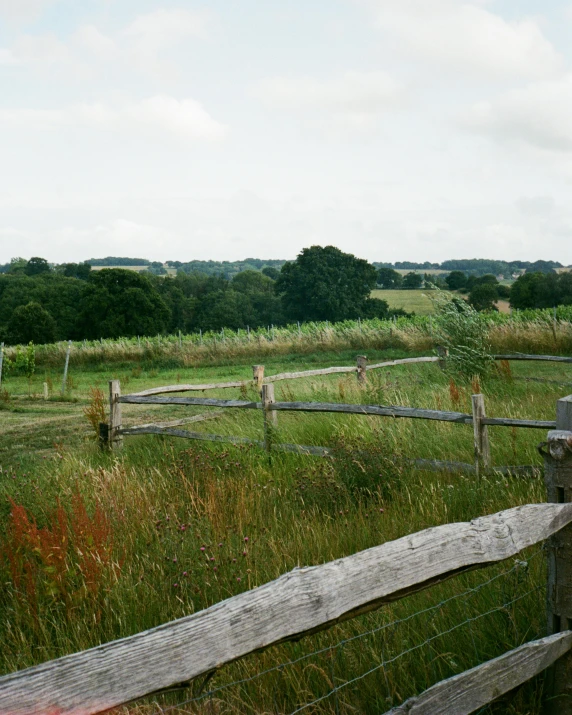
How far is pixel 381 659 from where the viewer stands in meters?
2.62

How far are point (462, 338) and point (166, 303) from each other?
43.9 m

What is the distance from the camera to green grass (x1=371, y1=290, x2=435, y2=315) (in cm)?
5955

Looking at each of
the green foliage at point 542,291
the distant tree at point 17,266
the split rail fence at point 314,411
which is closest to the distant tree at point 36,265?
the distant tree at point 17,266

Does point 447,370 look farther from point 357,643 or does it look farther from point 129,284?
point 129,284

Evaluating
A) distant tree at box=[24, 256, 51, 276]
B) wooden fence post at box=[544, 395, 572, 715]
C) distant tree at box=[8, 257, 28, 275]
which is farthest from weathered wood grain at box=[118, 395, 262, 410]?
distant tree at box=[24, 256, 51, 276]

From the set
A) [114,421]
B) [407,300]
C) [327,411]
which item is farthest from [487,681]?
[407,300]

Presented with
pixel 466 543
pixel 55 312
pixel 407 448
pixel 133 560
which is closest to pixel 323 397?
pixel 407 448

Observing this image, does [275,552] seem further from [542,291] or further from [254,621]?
[542,291]

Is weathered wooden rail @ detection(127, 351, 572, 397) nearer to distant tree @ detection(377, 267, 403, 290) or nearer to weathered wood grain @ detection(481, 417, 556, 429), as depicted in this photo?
weathered wood grain @ detection(481, 417, 556, 429)

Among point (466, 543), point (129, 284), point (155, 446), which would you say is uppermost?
point (129, 284)

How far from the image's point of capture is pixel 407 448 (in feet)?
23.0

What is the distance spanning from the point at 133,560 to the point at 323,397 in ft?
24.3

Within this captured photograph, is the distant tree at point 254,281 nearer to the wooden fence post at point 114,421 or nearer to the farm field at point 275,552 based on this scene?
the wooden fence post at point 114,421

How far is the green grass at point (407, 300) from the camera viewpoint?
195 ft
